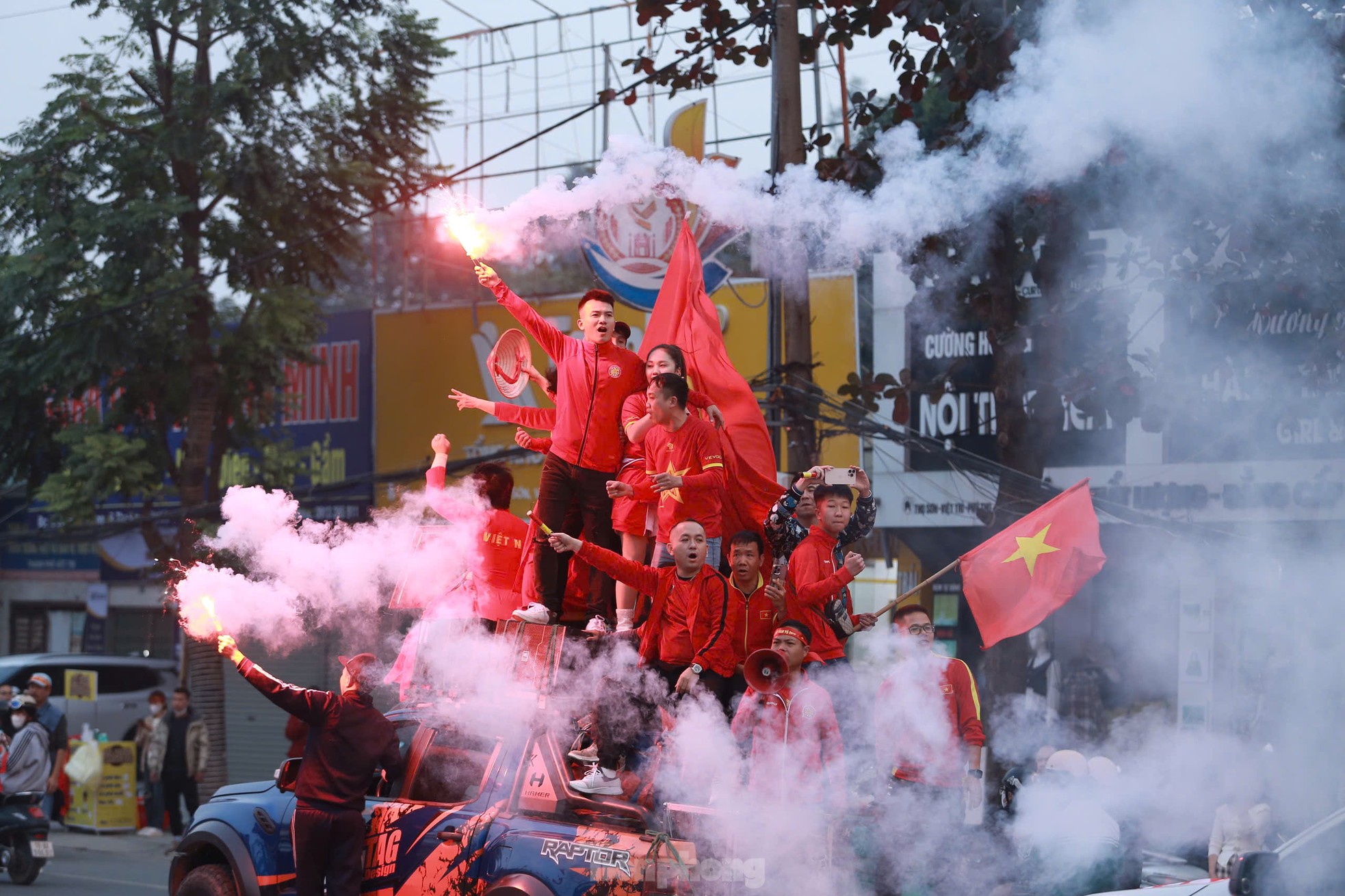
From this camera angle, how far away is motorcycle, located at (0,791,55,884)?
11.7m

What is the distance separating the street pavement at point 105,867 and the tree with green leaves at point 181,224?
119 cm

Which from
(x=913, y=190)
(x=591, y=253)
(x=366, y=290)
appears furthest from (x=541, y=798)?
(x=366, y=290)

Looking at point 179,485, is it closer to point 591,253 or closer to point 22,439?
point 22,439

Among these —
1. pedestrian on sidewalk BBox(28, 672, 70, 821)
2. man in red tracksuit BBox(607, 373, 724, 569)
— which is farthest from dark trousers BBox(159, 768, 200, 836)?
man in red tracksuit BBox(607, 373, 724, 569)

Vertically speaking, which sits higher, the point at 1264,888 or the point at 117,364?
the point at 117,364

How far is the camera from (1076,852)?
255 inches

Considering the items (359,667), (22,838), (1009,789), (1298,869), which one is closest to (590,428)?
(359,667)

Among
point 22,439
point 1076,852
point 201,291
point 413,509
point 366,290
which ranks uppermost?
point 366,290

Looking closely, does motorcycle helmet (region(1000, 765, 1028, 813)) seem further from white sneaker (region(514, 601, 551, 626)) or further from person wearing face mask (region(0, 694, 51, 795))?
person wearing face mask (region(0, 694, 51, 795))

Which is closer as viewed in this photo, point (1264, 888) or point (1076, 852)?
point (1264, 888)

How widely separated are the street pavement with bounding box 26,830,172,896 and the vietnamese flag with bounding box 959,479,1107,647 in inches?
329

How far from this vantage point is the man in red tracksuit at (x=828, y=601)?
6.71m

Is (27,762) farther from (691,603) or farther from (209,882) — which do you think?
(691,603)

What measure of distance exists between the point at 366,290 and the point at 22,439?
19492mm
